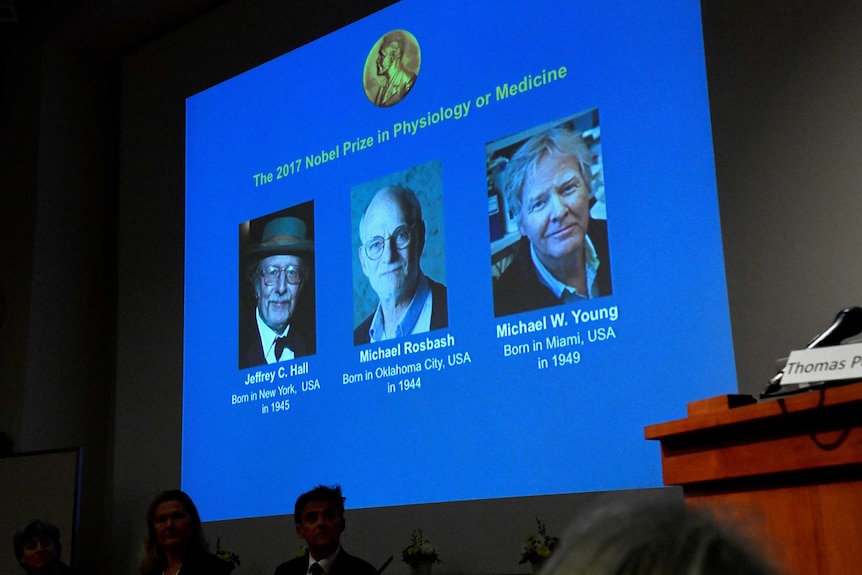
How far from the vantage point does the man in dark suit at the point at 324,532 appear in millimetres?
3113

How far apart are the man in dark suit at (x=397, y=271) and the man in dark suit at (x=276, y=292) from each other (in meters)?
0.37

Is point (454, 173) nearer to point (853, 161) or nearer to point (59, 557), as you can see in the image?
point (853, 161)

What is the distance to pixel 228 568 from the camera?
3.28 metres

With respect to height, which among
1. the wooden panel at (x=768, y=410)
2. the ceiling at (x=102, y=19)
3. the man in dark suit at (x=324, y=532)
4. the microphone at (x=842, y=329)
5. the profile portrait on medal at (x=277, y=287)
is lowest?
the man in dark suit at (x=324, y=532)

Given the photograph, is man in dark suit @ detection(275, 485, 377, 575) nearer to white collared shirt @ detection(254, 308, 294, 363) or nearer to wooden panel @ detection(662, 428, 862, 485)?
white collared shirt @ detection(254, 308, 294, 363)

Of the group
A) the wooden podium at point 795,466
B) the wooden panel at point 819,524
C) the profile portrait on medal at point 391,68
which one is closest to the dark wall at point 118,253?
the profile portrait on medal at point 391,68

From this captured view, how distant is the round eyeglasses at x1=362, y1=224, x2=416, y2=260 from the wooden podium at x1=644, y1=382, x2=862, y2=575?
101 inches

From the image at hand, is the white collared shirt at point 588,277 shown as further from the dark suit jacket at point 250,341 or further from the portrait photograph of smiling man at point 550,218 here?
the dark suit jacket at point 250,341

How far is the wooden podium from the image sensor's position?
116 centimetres

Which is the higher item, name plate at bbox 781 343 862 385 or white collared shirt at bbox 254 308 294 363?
white collared shirt at bbox 254 308 294 363

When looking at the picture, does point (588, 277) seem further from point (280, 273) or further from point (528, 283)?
point (280, 273)

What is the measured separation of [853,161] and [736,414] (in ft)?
6.07

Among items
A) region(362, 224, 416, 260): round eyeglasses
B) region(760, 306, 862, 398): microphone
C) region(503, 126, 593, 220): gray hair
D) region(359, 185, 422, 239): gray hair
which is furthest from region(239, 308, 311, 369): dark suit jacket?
region(760, 306, 862, 398): microphone

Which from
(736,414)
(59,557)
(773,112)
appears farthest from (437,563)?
(736,414)
